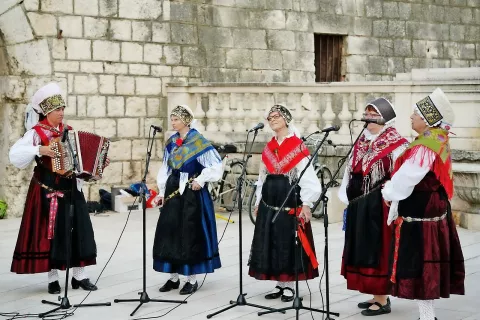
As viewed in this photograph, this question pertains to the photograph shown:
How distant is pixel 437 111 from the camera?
18.7 feet

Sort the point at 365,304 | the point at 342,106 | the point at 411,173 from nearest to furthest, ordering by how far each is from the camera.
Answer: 1. the point at 411,173
2. the point at 365,304
3. the point at 342,106

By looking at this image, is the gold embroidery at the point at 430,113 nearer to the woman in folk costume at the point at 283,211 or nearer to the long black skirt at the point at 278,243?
the woman in folk costume at the point at 283,211

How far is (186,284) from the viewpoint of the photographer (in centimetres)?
714

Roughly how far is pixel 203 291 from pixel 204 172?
101 centimetres

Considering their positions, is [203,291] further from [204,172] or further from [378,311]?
[378,311]

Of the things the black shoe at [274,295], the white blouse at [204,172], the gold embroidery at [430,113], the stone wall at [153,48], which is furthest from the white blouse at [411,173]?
the stone wall at [153,48]

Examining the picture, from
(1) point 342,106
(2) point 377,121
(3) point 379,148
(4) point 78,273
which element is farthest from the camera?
(1) point 342,106

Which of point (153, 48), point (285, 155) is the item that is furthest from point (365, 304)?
point (153, 48)

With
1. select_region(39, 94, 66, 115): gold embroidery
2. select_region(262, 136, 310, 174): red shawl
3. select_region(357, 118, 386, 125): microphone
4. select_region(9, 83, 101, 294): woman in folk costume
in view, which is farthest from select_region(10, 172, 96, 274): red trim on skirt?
select_region(357, 118, 386, 125): microphone

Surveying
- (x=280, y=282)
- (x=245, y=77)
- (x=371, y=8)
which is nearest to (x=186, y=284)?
(x=280, y=282)

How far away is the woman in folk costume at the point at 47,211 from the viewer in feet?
23.1

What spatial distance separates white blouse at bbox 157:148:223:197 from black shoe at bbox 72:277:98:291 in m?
0.98

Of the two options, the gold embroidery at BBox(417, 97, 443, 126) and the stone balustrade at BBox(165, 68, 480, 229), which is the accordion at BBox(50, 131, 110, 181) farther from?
the stone balustrade at BBox(165, 68, 480, 229)

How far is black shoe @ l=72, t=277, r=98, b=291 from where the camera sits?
735 cm
